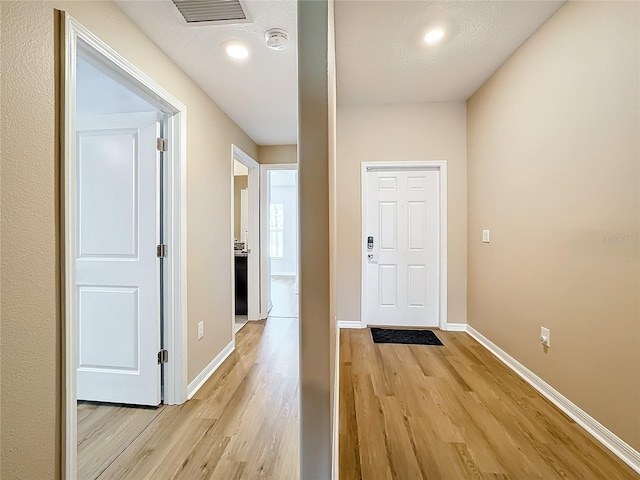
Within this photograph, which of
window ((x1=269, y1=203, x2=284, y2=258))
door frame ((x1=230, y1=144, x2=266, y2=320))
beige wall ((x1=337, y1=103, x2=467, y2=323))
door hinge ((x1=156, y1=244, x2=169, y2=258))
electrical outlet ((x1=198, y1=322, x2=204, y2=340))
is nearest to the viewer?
door hinge ((x1=156, y1=244, x2=169, y2=258))

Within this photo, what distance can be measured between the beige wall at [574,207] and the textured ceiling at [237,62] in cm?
169

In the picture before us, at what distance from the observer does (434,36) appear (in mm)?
2160

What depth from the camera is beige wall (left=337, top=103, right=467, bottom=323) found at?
10.8ft

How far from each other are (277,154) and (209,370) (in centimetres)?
276

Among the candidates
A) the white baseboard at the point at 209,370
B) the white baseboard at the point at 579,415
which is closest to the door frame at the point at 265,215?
the white baseboard at the point at 209,370

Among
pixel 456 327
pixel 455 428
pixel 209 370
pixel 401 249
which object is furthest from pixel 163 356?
pixel 456 327

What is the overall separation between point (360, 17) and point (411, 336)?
2.89 metres

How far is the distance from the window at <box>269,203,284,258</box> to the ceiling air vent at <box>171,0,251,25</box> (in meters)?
6.56

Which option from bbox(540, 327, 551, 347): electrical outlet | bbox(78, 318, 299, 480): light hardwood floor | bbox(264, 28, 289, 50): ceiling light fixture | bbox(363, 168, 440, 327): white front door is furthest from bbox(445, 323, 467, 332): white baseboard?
bbox(264, 28, 289, 50): ceiling light fixture

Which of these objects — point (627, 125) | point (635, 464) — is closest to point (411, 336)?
point (635, 464)

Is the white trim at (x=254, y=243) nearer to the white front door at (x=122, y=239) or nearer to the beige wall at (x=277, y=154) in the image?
the beige wall at (x=277, y=154)

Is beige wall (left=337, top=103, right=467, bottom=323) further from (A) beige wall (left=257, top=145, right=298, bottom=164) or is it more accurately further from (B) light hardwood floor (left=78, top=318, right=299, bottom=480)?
(B) light hardwood floor (left=78, top=318, right=299, bottom=480)

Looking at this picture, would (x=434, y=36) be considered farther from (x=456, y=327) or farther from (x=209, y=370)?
(x=209, y=370)

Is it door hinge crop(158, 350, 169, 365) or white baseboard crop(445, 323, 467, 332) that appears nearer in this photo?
door hinge crop(158, 350, 169, 365)
